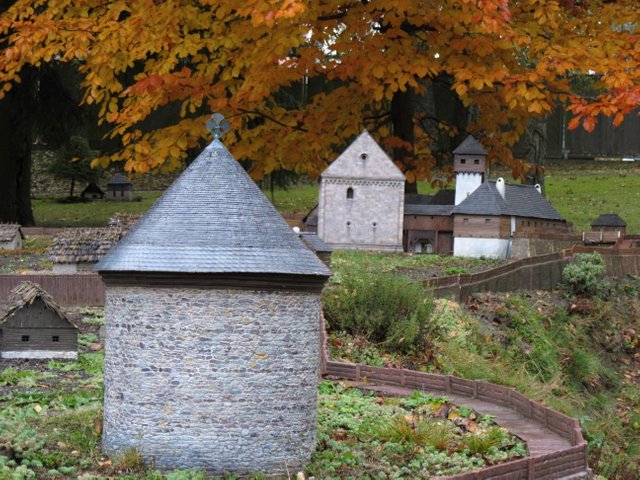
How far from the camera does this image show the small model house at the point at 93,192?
4706cm

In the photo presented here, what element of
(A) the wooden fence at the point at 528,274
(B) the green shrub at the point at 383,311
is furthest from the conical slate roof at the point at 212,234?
(A) the wooden fence at the point at 528,274

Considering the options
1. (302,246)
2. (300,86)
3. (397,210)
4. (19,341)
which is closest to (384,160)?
(397,210)

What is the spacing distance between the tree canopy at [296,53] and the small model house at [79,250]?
1.74 m

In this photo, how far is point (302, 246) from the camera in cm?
1339

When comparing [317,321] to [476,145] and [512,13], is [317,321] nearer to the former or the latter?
[512,13]

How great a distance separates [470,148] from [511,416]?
12572 millimetres

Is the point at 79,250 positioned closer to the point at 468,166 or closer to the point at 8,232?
the point at 8,232

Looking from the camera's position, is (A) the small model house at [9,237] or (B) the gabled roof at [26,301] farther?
(A) the small model house at [9,237]

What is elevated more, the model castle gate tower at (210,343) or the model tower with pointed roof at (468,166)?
the model tower with pointed roof at (468,166)

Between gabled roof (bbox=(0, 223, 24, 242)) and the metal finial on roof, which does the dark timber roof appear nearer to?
gabled roof (bbox=(0, 223, 24, 242))

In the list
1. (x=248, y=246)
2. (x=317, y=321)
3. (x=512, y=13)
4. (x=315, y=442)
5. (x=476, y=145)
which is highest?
(x=512, y=13)

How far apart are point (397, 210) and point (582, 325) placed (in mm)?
5005

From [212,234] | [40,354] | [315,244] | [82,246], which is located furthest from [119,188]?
[212,234]

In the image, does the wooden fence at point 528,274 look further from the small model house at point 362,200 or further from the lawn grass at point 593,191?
the lawn grass at point 593,191
